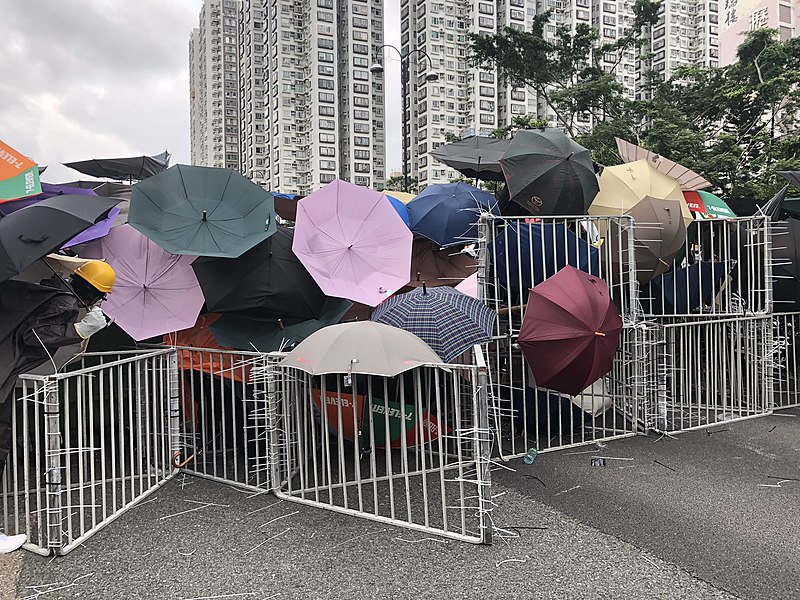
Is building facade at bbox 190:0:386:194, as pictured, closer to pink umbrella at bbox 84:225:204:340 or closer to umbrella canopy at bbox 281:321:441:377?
pink umbrella at bbox 84:225:204:340

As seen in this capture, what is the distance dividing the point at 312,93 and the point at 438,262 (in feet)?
221

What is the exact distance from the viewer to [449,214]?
9.20 meters

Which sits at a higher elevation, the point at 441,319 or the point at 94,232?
the point at 94,232

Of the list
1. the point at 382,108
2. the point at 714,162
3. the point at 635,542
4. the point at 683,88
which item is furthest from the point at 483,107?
the point at 635,542

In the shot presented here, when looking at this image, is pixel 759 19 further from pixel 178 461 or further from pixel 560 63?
pixel 178 461

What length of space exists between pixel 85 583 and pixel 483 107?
7565cm

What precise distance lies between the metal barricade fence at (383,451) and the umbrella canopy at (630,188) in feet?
13.3

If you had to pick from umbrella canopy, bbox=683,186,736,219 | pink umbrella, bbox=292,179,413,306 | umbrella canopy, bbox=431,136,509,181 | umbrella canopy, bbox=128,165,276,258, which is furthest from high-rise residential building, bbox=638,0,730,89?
Result: umbrella canopy, bbox=128,165,276,258

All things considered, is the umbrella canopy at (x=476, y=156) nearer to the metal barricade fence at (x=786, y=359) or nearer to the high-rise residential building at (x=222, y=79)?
the metal barricade fence at (x=786, y=359)

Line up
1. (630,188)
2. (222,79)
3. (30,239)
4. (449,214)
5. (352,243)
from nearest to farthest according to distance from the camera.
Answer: (30,239), (352,243), (630,188), (449,214), (222,79)

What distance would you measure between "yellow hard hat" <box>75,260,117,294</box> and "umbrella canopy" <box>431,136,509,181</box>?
5.46 metres

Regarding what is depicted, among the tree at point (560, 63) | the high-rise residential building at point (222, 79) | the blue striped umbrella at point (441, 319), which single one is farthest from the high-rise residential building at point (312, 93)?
the blue striped umbrella at point (441, 319)

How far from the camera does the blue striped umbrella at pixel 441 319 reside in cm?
585

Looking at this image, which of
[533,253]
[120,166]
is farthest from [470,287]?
[120,166]
